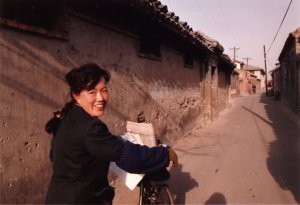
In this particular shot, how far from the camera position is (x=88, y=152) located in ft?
5.65

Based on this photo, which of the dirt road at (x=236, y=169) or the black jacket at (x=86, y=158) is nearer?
the black jacket at (x=86, y=158)

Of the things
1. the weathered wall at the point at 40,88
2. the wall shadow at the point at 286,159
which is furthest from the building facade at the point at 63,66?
the wall shadow at the point at 286,159

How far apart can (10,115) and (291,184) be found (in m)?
4.63

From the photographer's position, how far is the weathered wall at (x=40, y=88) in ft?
10.1

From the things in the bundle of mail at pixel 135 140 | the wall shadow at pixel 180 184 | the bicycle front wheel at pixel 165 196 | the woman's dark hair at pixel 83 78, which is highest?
the woman's dark hair at pixel 83 78

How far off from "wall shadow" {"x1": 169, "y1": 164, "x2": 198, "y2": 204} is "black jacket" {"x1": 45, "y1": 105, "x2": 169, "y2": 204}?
2.88 m

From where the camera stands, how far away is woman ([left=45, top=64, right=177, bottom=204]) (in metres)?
1.67

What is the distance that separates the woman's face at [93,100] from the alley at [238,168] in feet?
9.99

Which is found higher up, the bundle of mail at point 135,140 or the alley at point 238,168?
the bundle of mail at point 135,140

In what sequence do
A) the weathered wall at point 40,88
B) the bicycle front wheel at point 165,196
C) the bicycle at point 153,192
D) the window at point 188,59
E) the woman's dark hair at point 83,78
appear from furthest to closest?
the window at point 188,59
the bicycle front wheel at point 165,196
the bicycle at point 153,192
the weathered wall at point 40,88
the woman's dark hair at point 83,78

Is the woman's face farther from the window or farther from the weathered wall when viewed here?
the window

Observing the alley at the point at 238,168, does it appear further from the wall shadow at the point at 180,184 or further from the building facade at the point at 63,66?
the building facade at the point at 63,66

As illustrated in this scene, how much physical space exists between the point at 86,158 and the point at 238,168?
16.3ft

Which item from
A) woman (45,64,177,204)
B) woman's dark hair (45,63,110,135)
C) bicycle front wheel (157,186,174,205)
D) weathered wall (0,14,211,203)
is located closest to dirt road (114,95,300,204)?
bicycle front wheel (157,186,174,205)
